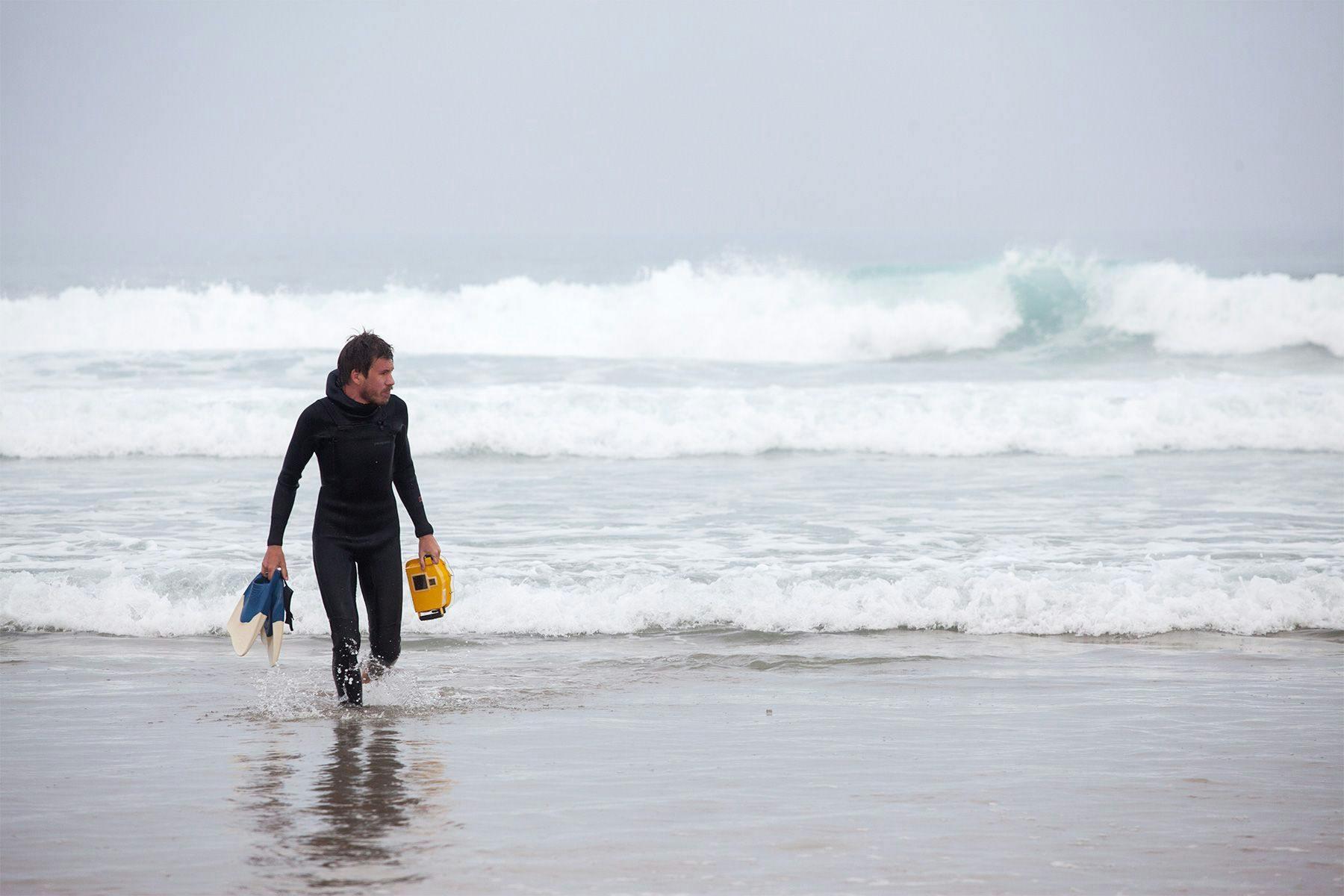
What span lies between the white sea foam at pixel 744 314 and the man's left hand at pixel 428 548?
2201 cm

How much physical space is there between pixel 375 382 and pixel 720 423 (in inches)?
494

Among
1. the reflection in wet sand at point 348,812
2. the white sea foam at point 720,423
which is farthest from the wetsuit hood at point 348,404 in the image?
the white sea foam at point 720,423

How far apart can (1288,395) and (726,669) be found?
1414 cm

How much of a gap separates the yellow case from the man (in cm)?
6

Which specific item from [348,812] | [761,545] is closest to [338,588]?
[348,812]

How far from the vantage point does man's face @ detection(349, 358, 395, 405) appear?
5547 millimetres

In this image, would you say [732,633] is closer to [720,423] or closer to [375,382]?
[375,382]

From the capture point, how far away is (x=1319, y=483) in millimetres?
13945

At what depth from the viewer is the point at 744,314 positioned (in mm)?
32375

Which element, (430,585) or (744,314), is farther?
(744,314)

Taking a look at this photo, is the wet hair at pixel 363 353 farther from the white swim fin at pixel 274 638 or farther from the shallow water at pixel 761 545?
the shallow water at pixel 761 545

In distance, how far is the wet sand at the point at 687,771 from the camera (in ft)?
13.1

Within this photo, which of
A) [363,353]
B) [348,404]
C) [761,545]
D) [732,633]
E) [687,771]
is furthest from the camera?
[761,545]

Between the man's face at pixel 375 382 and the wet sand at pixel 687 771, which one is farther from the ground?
the man's face at pixel 375 382
